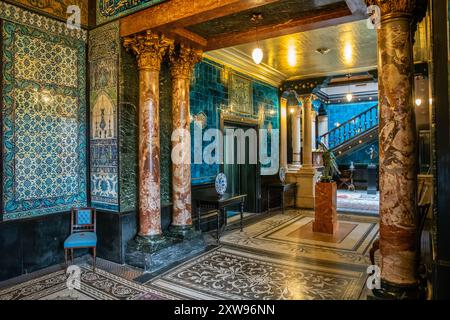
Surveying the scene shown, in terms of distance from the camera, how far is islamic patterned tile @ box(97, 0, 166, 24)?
436 cm

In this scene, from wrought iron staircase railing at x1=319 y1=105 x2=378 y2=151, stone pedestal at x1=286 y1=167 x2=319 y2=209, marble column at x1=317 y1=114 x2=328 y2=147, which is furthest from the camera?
marble column at x1=317 y1=114 x2=328 y2=147

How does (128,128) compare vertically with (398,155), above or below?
above

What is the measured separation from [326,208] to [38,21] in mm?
5855

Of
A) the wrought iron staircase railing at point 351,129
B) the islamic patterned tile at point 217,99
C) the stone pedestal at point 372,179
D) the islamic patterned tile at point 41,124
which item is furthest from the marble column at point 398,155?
the wrought iron staircase railing at point 351,129

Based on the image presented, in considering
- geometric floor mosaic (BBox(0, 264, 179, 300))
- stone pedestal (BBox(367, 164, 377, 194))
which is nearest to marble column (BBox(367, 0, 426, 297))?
geometric floor mosaic (BBox(0, 264, 179, 300))

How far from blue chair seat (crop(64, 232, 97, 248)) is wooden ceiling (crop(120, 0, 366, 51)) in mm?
2976

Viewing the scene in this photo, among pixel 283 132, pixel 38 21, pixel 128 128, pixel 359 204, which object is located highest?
pixel 38 21

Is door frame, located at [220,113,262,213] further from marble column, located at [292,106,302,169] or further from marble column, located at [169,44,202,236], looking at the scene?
marble column, located at [292,106,302,169]

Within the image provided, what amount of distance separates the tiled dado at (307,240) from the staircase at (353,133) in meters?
6.47

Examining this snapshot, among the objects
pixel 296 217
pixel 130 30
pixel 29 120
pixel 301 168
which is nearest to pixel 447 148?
pixel 130 30

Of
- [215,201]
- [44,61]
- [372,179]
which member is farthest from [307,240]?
[372,179]

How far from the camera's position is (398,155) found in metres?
2.94

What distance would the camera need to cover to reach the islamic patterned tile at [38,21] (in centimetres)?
392

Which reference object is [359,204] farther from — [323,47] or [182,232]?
[182,232]
